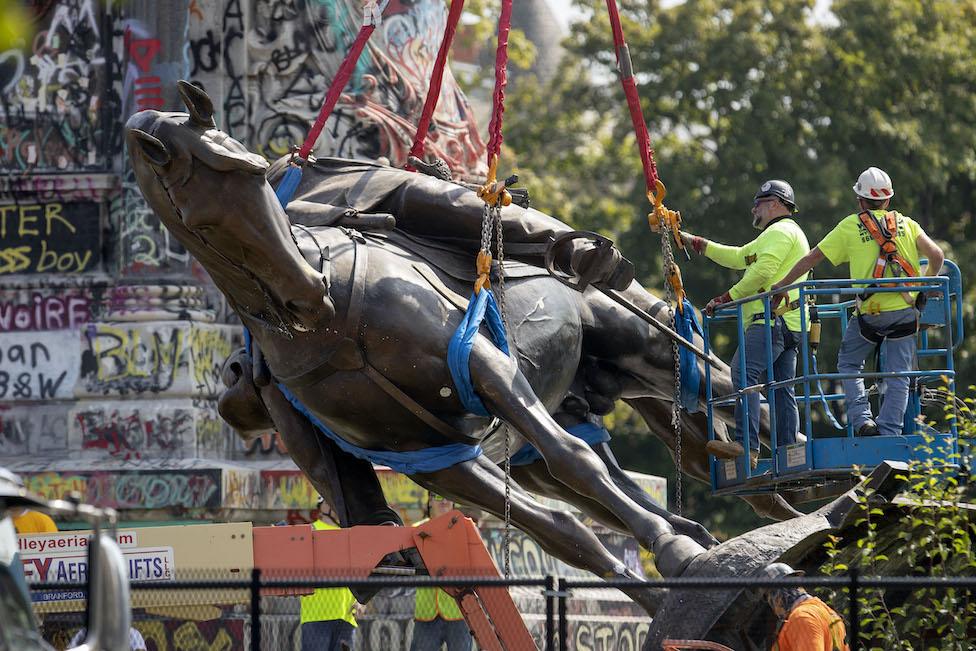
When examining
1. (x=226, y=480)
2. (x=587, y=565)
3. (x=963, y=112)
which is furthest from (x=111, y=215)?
(x=963, y=112)

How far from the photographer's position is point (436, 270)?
485 inches

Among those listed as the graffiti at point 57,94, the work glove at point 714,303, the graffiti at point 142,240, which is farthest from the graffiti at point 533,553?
the work glove at point 714,303

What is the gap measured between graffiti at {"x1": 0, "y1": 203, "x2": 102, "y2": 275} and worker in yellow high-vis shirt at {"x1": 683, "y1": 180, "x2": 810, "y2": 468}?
23.9 feet

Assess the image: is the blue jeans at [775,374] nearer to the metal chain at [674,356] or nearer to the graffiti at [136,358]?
the metal chain at [674,356]

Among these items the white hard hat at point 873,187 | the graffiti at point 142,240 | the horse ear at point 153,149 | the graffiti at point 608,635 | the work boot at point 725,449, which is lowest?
the graffiti at point 608,635

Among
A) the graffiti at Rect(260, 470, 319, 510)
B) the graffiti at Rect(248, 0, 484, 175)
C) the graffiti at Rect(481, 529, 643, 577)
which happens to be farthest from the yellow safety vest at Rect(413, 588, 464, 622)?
the graffiti at Rect(248, 0, 484, 175)

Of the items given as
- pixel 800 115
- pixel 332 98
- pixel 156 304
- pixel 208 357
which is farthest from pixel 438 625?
pixel 800 115

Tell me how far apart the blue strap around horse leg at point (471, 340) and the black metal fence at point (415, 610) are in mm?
1077

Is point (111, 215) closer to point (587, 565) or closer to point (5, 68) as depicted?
point (5, 68)

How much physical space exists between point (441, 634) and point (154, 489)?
17.1ft

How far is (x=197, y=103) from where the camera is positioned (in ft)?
35.3

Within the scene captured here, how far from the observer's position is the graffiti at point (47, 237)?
1892cm

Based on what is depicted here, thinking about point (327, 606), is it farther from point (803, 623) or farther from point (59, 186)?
point (59, 186)

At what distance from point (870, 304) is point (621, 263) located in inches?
61.1
